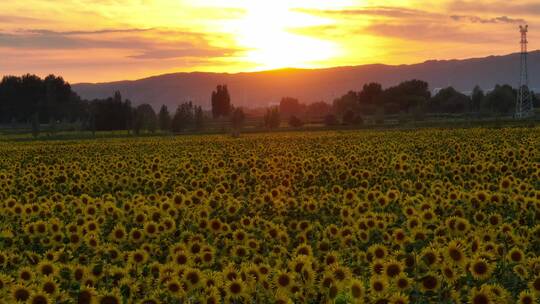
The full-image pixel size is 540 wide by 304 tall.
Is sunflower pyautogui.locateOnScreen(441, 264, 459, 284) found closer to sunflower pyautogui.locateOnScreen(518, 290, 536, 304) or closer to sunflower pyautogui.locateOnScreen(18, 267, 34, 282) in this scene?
sunflower pyautogui.locateOnScreen(518, 290, 536, 304)

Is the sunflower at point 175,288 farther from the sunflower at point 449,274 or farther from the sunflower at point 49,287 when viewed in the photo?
the sunflower at point 449,274

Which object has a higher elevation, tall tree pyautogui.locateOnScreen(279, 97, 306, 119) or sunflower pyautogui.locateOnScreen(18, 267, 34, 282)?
tall tree pyautogui.locateOnScreen(279, 97, 306, 119)

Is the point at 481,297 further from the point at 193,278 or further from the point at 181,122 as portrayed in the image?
the point at 181,122

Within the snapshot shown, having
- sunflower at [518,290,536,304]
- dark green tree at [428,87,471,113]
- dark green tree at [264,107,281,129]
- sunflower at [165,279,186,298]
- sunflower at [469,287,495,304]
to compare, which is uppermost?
dark green tree at [428,87,471,113]

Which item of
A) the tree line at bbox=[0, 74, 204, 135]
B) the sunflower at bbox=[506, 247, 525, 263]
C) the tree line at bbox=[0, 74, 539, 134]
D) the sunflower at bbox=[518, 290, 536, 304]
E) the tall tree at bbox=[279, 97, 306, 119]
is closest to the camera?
the sunflower at bbox=[518, 290, 536, 304]

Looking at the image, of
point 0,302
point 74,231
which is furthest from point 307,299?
point 74,231

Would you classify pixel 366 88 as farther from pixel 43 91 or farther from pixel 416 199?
pixel 416 199

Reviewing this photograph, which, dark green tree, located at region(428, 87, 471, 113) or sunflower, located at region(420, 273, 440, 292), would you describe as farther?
dark green tree, located at region(428, 87, 471, 113)

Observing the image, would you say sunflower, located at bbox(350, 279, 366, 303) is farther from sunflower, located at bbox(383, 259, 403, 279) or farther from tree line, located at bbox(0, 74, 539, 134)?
tree line, located at bbox(0, 74, 539, 134)

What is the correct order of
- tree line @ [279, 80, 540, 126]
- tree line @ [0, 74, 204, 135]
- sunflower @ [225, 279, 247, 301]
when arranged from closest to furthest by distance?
sunflower @ [225, 279, 247, 301] < tree line @ [279, 80, 540, 126] < tree line @ [0, 74, 204, 135]

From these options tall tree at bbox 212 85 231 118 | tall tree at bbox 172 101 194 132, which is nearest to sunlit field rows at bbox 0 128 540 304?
tall tree at bbox 172 101 194 132

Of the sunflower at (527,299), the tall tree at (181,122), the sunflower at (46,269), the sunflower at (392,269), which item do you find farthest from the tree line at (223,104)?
the sunflower at (527,299)

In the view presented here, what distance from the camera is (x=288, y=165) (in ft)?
72.4

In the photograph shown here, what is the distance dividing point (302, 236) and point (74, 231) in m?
3.08
